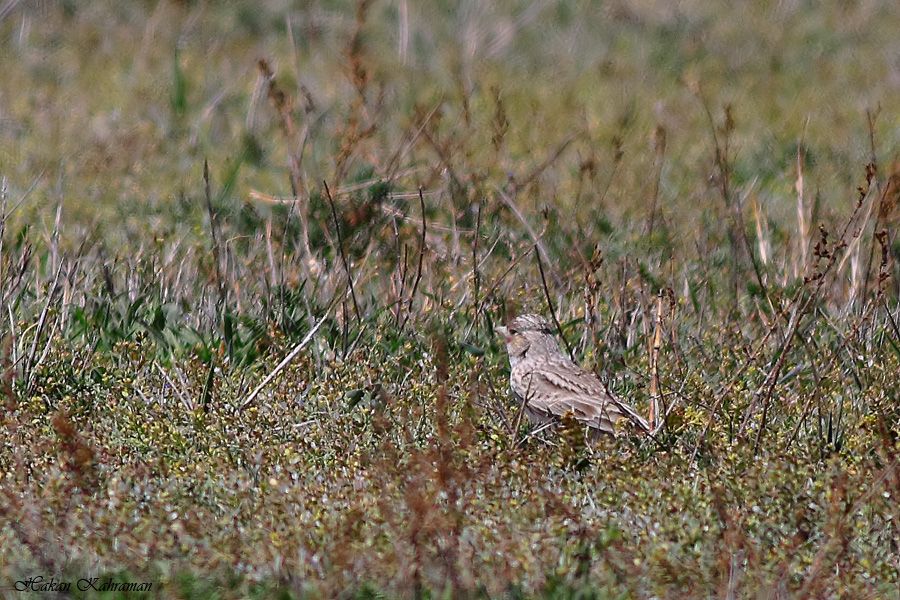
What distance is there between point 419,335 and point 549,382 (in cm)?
56

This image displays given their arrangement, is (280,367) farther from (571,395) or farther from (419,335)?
(571,395)

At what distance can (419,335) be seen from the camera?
5.74m

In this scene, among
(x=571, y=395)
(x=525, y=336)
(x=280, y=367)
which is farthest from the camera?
(x=525, y=336)

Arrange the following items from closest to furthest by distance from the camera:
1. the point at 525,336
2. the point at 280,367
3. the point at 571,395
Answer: the point at 280,367 < the point at 571,395 < the point at 525,336

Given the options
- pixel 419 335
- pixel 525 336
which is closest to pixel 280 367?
pixel 419 335

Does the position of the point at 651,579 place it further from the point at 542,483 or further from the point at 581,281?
the point at 581,281

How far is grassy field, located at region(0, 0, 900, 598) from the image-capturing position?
3.97m

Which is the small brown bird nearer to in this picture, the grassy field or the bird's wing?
the bird's wing

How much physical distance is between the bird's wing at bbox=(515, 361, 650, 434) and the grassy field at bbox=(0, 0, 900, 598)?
15 centimetres

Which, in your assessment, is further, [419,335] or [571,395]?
[419,335]

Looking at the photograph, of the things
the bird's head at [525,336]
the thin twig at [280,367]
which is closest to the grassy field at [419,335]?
the thin twig at [280,367]

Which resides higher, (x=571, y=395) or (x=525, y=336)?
(x=525, y=336)

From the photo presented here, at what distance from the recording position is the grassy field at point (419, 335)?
3969 mm

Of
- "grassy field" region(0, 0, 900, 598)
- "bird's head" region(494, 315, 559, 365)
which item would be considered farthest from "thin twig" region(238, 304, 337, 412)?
"bird's head" region(494, 315, 559, 365)
